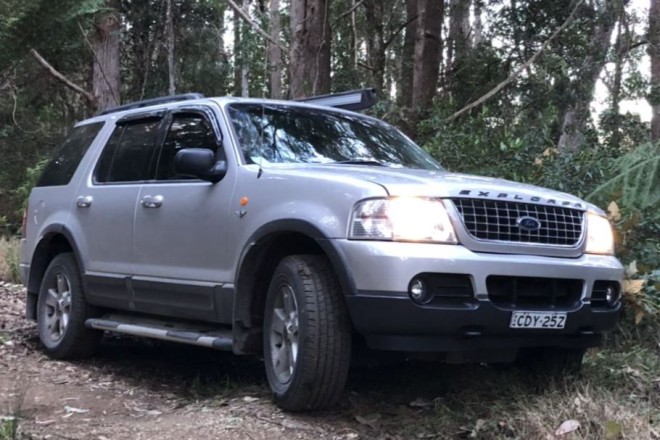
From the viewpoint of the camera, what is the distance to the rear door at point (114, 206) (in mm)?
6129

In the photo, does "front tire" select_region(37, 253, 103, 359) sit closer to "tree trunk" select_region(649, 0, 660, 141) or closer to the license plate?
the license plate

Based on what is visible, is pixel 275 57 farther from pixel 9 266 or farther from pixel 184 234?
pixel 184 234

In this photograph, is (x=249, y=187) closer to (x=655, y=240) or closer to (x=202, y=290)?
(x=202, y=290)

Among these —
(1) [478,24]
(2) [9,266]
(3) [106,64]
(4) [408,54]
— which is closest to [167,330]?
(2) [9,266]

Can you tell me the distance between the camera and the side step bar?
202 inches

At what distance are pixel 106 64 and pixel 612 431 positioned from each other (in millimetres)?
15367

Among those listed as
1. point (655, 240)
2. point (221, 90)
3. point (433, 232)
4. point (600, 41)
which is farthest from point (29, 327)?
point (221, 90)

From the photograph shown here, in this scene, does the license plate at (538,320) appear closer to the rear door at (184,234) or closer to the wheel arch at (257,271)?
the wheel arch at (257,271)

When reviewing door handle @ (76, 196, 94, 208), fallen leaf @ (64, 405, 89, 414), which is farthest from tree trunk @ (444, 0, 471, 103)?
fallen leaf @ (64, 405, 89, 414)

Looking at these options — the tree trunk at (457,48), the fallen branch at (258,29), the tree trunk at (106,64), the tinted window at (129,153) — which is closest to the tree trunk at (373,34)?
the tree trunk at (457,48)

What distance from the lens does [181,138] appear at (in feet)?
19.8

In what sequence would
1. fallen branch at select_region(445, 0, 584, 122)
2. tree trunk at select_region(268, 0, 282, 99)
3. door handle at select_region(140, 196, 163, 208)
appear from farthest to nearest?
tree trunk at select_region(268, 0, 282, 99) < fallen branch at select_region(445, 0, 584, 122) < door handle at select_region(140, 196, 163, 208)

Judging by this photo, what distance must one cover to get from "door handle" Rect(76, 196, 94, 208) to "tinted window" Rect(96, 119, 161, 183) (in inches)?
7.0

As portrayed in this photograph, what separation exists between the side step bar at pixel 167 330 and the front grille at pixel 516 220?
5.51ft
